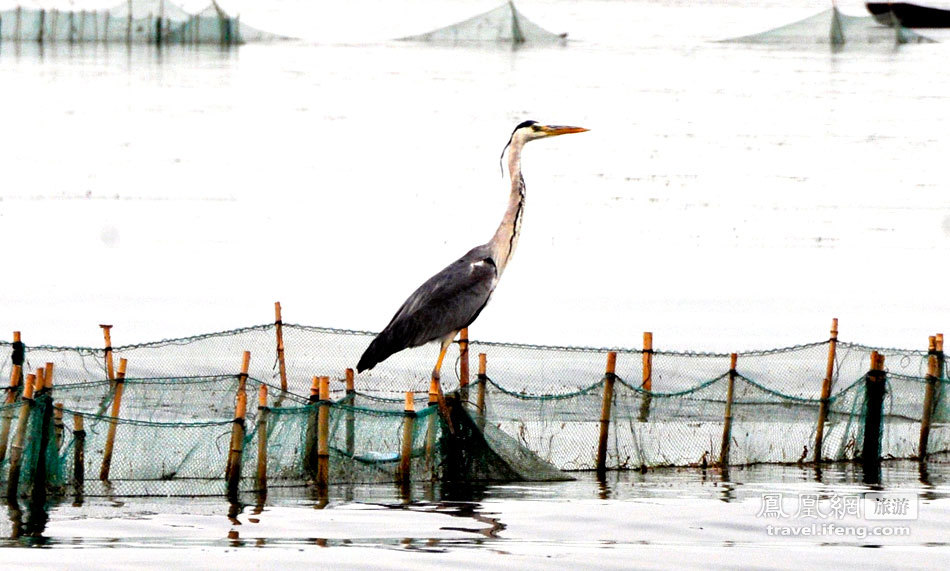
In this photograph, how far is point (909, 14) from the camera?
85.3 m

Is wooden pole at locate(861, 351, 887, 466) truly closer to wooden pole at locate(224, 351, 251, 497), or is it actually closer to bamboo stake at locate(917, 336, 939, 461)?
bamboo stake at locate(917, 336, 939, 461)

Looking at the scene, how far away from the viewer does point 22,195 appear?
108ft

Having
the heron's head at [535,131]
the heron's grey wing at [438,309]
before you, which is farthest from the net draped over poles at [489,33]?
the heron's grey wing at [438,309]

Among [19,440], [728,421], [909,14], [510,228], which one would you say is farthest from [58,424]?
[909,14]

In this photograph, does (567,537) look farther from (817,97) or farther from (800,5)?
(800,5)

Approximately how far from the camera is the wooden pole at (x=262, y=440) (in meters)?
11.5

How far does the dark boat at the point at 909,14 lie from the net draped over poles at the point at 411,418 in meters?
68.6

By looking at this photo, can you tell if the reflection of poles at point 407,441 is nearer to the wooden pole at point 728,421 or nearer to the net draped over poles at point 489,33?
the wooden pole at point 728,421

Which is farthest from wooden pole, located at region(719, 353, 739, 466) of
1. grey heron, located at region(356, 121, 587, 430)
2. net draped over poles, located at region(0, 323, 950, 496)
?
grey heron, located at region(356, 121, 587, 430)

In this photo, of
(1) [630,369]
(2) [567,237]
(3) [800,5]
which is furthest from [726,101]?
(3) [800,5]

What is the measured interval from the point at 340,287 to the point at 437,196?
1016 centimetres

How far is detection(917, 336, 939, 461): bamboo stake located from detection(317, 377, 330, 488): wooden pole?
16.7 ft

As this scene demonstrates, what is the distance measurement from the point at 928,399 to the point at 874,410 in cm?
49

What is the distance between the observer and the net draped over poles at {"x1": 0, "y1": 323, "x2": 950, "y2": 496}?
11719 mm
